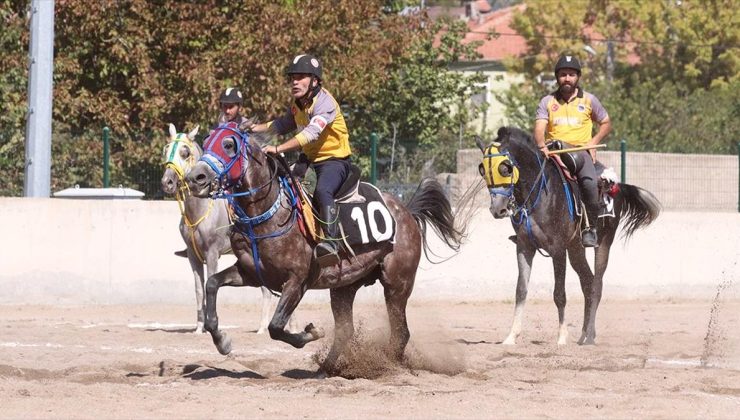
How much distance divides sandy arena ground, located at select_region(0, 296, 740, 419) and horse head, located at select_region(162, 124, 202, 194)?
1.61 m

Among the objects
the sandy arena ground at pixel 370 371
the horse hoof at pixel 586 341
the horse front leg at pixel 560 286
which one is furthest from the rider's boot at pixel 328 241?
the horse hoof at pixel 586 341

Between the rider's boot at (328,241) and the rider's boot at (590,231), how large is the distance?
421 cm

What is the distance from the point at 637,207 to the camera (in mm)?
15648

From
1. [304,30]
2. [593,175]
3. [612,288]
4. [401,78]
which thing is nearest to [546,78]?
[401,78]

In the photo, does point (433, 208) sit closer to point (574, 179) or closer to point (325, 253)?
point (325, 253)

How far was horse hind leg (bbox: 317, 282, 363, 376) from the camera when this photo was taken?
1123 centimetres

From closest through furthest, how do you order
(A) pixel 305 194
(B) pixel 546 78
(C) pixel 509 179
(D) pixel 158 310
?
(A) pixel 305 194
(C) pixel 509 179
(D) pixel 158 310
(B) pixel 546 78

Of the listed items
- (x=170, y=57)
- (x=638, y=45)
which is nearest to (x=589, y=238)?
(x=170, y=57)

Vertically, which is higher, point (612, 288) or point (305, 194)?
point (305, 194)

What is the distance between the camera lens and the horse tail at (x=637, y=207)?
51.1ft

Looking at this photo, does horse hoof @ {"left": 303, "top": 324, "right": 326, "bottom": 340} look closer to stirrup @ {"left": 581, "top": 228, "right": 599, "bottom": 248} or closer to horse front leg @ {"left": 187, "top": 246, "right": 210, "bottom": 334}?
horse front leg @ {"left": 187, "top": 246, "right": 210, "bottom": 334}

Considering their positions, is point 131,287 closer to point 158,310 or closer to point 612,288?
point 158,310

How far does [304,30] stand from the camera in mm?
25906

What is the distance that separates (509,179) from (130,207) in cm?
653
